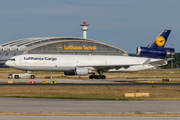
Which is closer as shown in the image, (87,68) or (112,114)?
(112,114)

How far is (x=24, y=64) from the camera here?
56625 millimetres

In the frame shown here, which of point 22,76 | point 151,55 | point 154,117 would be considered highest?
point 151,55

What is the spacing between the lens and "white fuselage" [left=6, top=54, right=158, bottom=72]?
56859mm

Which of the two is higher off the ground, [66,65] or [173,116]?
[66,65]

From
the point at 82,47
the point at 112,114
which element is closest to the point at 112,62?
the point at 112,114

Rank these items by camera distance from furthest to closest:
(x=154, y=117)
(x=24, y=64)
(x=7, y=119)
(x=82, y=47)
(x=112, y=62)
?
1. (x=82, y=47)
2. (x=112, y=62)
3. (x=24, y=64)
4. (x=154, y=117)
5. (x=7, y=119)

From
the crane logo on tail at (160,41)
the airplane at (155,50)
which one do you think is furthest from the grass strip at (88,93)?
the crane logo on tail at (160,41)

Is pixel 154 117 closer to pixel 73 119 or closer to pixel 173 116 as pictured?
pixel 173 116

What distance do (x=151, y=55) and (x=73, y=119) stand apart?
5022cm

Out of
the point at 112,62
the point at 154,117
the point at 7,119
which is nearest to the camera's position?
the point at 7,119

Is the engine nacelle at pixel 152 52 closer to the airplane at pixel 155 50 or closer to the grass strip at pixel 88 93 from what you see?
the airplane at pixel 155 50

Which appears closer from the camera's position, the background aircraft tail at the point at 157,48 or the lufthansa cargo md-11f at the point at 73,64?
the lufthansa cargo md-11f at the point at 73,64

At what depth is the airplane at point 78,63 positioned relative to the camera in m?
56.8

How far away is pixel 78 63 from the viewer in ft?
196
